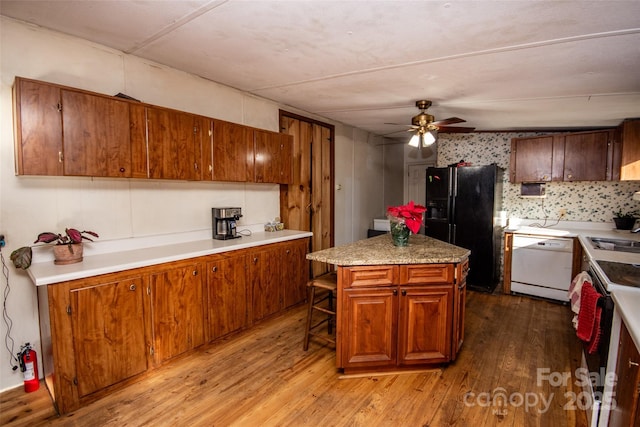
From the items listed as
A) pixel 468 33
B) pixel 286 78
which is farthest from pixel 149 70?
pixel 468 33

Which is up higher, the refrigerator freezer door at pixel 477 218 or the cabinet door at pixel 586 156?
the cabinet door at pixel 586 156

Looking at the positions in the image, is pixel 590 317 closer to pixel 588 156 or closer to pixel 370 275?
pixel 370 275

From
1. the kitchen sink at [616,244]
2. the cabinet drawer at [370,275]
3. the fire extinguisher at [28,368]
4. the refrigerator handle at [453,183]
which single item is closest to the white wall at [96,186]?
the fire extinguisher at [28,368]

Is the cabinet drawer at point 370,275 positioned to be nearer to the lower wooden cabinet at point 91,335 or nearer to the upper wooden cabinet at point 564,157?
the lower wooden cabinet at point 91,335

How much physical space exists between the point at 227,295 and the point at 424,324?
167cm

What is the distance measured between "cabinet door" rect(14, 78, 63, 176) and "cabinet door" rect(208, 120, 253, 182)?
1097mm

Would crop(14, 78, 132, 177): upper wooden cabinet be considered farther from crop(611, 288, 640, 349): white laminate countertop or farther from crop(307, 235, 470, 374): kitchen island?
crop(611, 288, 640, 349): white laminate countertop

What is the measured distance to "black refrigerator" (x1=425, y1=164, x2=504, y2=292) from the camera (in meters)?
4.20

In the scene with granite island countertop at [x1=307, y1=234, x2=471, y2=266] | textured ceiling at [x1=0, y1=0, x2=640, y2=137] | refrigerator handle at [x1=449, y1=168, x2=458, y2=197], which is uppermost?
textured ceiling at [x1=0, y1=0, x2=640, y2=137]

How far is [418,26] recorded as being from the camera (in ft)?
6.49

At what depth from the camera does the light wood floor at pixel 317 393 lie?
6.38 ft

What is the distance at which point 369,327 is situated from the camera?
2.38 meters

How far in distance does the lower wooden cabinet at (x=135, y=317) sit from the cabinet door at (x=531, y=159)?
3.57m

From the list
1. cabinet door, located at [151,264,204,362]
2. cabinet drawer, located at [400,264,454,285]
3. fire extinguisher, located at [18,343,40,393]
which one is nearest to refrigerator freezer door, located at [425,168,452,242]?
cabinet drawer, located at [400,264,454,285]
